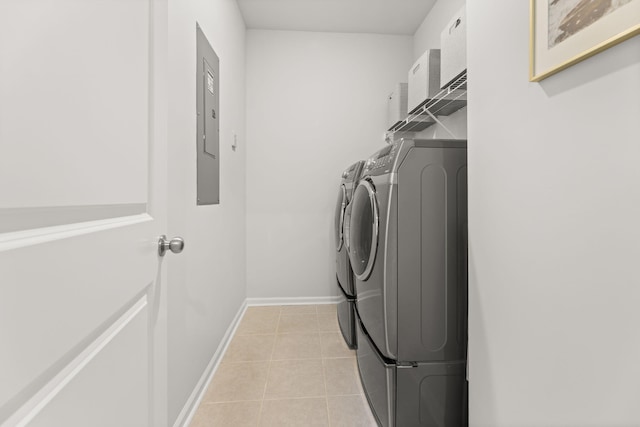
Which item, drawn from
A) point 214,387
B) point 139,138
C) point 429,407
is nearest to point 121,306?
point 139,138

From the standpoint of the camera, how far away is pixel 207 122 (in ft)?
5.60

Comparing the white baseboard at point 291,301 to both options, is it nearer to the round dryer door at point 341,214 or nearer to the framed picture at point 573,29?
the round dryer door at point 341,214

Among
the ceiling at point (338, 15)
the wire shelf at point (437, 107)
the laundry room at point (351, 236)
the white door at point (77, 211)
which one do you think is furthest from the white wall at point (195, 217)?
the wire shelf at point (437, 107)

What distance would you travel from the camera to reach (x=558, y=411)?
2.38 ft

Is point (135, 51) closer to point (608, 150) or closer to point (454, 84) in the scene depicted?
point (608, 150)

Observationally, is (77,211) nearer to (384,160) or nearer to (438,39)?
(384,160)

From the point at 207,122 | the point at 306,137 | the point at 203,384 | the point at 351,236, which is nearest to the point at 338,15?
the point at 306,137

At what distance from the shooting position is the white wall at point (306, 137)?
296cm

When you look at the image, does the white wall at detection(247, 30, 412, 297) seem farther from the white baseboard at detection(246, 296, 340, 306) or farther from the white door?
the white door

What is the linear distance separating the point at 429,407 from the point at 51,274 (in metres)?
1.36

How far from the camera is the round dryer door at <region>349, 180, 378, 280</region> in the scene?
1.34 metres

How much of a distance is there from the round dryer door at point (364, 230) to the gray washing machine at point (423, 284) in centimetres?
6

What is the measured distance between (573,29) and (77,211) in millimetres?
1016

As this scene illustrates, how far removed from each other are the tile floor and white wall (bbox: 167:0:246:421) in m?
0.17
